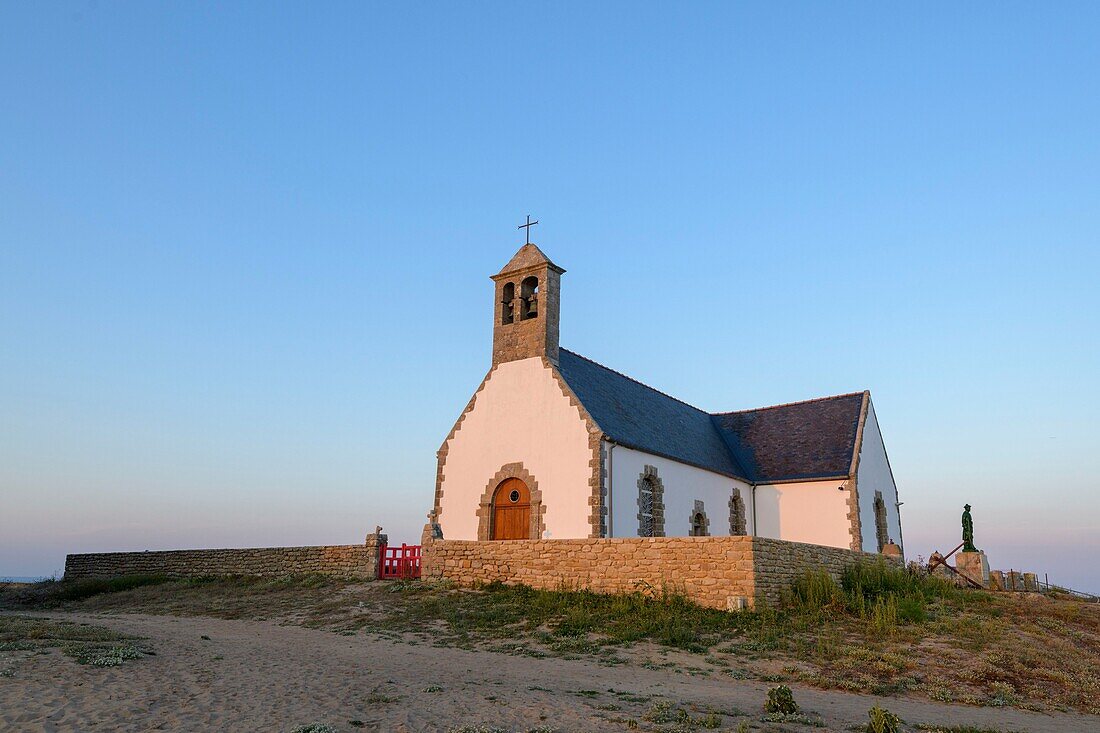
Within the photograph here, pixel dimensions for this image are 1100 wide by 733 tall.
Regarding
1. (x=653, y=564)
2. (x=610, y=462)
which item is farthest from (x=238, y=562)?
(x=653, y=564)

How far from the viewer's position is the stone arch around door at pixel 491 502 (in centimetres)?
2223

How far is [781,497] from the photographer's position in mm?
28406

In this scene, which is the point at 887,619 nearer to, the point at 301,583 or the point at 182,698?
the point at 182,698

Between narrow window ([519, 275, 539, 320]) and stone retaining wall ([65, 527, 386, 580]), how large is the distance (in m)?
8.12

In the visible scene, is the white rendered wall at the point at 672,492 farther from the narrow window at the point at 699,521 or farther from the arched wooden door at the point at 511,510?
the arched wooden door at the point at 511,510

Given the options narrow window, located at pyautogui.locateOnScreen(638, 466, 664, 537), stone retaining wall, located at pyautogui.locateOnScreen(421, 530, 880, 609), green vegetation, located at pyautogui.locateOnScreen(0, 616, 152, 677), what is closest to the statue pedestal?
stone retaining wall, located at pyautogui.locateOnScreen(421, 530, 880, 609)

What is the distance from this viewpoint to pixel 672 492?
2427 centimetres

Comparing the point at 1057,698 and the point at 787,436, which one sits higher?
the point at 787,436

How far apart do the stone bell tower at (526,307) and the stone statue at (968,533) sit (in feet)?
50.3

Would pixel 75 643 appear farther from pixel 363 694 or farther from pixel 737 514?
pixel 737 514

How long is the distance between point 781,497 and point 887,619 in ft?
44.8

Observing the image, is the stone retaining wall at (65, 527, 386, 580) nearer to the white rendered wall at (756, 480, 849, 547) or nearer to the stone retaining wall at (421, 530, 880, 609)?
the stone retaining wall at (421, 530, 880, 609)

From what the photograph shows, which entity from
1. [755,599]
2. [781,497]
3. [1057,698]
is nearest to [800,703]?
[1057,698]

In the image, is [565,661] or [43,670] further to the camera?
[565,661]
